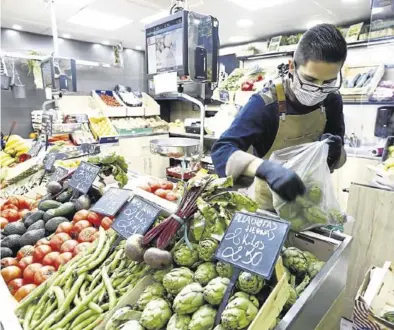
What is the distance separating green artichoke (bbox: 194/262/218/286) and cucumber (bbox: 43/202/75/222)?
1.09m

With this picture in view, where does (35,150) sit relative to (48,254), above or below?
above

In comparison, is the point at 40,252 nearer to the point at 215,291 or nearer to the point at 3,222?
the point at 3,222

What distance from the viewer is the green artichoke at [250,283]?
799 mm

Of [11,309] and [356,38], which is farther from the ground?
[356,38]

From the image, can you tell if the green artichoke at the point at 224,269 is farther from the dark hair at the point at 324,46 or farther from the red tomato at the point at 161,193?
the red tomato at the point at 161,193

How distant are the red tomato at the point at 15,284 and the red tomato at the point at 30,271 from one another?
18 millimetres

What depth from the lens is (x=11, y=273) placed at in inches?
51.8

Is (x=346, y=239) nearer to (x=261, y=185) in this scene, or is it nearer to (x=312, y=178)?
(x=312, y=178)

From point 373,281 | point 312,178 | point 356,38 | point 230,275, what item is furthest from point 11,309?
point 356,38

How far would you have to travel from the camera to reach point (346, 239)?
116 centimetres

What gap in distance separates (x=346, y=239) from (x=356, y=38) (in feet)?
14.6

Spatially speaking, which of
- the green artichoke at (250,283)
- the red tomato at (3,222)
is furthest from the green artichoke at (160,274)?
the red tomato at (3,222)

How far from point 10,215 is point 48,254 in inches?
28.4

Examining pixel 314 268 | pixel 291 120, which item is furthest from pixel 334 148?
pixel 314 268
